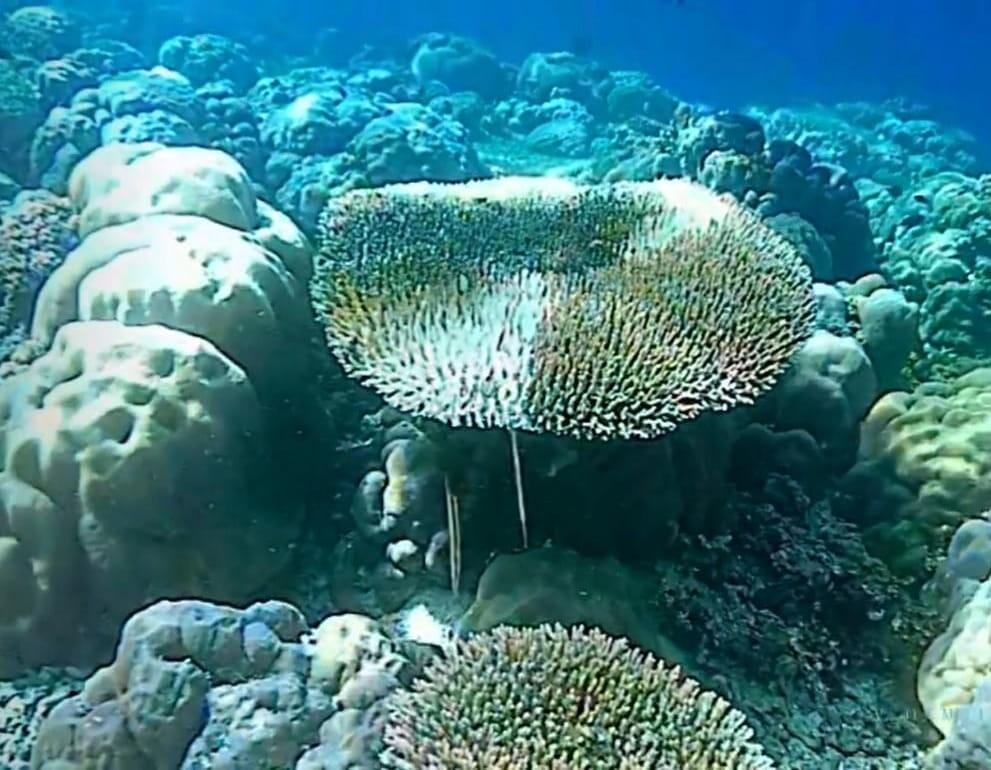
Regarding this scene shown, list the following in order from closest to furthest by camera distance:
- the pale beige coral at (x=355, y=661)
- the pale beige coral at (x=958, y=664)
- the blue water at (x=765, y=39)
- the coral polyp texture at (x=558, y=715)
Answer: the coral polyp texture at (x=558, y=715) → the pale beige coral at (x=355, y=661) → the pale beige coral at (x=958, y=664) → the blue water at (x=765, y=39)

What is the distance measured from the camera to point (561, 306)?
377 centimetres

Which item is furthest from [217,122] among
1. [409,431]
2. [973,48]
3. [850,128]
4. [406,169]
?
[973,48]

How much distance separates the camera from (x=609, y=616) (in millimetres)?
3611

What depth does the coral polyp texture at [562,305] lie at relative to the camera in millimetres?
3404

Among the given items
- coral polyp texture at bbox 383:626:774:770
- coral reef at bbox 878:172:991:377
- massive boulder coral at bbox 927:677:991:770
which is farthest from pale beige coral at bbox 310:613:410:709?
coral reef at bbox 878:172:991:377

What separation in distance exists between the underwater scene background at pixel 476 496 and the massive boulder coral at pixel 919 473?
0.02m

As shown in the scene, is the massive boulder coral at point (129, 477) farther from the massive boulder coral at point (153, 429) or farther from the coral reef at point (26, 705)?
the coral reef at point (26, 705)

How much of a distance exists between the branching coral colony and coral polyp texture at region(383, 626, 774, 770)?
0.85 metres

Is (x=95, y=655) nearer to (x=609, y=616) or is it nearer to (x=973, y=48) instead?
(x=609, y=616)

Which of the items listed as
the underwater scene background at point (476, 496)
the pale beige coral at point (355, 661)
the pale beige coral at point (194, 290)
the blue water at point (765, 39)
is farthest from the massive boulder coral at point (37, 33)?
the blue water at point (765, 39)

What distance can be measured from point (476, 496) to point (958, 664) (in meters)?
1.96

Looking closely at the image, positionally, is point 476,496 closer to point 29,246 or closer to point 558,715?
point 558,715

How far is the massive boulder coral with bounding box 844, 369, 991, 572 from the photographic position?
4.26 metres

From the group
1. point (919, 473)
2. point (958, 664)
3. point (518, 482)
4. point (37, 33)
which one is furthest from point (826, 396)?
point (37, 33)
